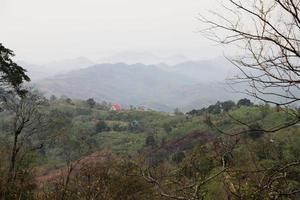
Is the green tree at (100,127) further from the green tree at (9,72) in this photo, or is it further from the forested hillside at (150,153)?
the green tree at (9,72)

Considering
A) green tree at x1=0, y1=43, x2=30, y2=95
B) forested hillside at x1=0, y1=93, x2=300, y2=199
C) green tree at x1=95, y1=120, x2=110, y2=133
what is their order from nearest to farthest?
forested hillside at x1=0, y1=93, x2=300, y2=199
green tree at x1=0, y1=43, x2=30, y2=95
green tree at x1=95, y1=120, x2=110, y2=133

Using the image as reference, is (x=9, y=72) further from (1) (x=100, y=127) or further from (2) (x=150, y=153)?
(1) (x=100, y=127)

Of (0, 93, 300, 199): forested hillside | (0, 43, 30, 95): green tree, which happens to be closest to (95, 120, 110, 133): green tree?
(0, 93, 300, 199): forested hillside

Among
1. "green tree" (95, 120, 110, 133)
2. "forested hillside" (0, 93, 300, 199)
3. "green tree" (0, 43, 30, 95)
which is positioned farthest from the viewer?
"green tree" (95, 120, 110, 133)

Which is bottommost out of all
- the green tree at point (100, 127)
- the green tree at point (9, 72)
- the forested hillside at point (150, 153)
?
the green tree at point (100, 127)

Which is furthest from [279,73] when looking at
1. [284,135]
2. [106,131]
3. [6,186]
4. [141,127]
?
[141,127]

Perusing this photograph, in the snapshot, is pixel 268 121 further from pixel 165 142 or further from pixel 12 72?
pixel 12 72

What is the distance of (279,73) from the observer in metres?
3.07

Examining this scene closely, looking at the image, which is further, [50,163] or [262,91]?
[50,163]

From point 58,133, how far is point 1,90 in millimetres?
3570

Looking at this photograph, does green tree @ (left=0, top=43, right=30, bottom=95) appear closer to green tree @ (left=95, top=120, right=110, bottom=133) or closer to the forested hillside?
the forested hillside

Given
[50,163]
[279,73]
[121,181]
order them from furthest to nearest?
[50,163] < [121,181] < [279,73]

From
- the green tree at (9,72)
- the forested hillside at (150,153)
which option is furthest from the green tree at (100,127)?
the green tree at (9,72)

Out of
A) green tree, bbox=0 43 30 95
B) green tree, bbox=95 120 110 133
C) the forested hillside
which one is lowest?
green tree, bbox=95 120 110 133
